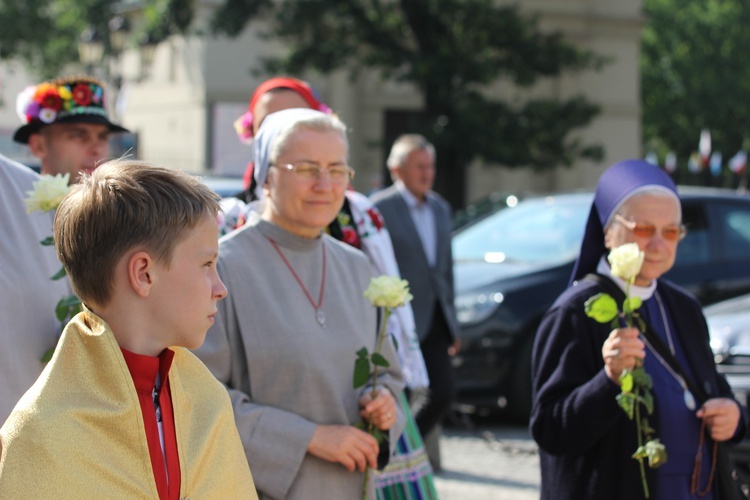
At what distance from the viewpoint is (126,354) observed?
2.29 meters

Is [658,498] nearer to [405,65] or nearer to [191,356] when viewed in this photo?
[191,356]

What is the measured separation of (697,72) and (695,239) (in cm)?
3168

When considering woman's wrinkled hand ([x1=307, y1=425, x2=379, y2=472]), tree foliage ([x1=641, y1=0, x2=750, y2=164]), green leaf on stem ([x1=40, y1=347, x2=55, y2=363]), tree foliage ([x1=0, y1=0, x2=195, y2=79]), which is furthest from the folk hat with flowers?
tree foliage ([x1=641, y1=0, x2=750, y2=164])

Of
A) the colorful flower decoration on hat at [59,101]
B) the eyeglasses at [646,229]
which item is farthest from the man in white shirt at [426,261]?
the eyeglasses at [646,229]

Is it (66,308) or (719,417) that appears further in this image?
(719,417)

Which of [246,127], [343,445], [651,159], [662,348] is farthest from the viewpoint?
[651,159]

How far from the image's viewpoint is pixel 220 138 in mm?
24688

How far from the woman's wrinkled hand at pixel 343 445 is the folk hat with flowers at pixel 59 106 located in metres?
1.78

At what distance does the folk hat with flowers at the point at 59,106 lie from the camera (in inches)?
173

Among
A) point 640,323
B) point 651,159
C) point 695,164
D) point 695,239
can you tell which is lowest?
point 695,164

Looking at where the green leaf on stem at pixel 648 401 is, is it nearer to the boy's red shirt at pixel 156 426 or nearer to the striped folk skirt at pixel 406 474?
the striped folk skirt at pixel 406 474

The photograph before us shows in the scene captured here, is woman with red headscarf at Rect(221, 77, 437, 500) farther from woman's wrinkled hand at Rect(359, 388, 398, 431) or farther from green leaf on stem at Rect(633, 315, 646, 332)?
green leaf on stem at Rect(633, 315, 646, 332)

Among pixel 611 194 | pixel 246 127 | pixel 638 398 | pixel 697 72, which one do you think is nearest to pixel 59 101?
pixel 246 127

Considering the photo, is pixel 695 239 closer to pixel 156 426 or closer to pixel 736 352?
pixel 736 352
